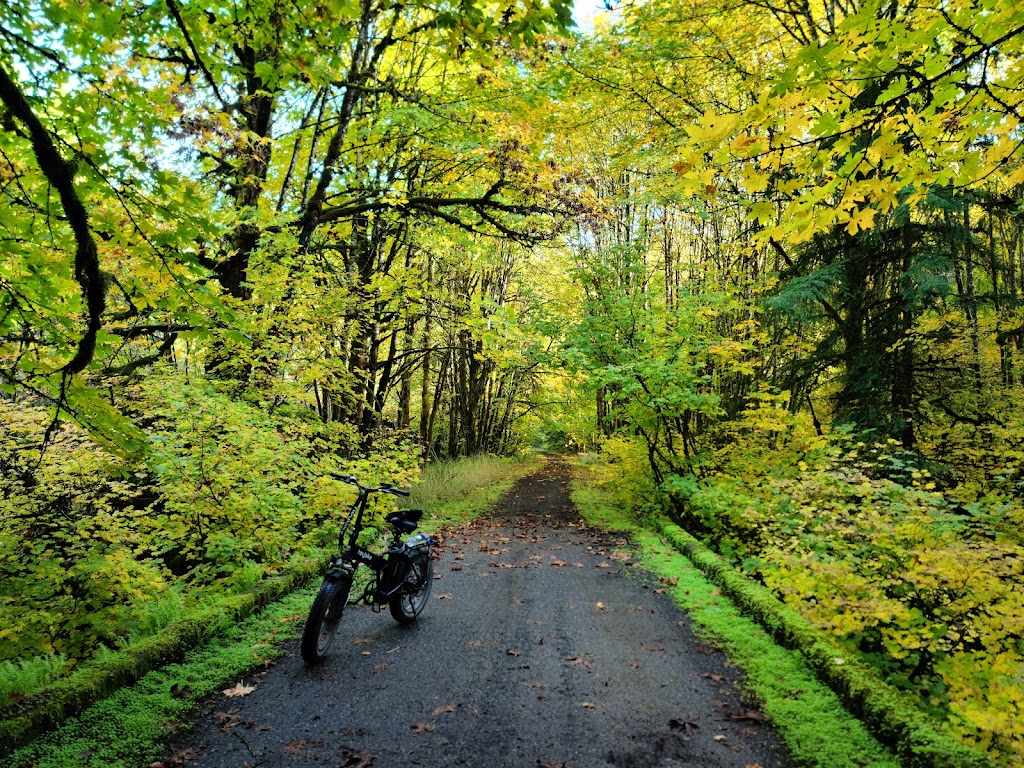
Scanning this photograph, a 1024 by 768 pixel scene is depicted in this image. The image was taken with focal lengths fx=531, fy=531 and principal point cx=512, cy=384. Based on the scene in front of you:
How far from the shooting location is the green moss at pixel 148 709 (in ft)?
9.39

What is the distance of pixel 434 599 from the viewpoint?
5.97m

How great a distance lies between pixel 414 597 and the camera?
5293 millimetres

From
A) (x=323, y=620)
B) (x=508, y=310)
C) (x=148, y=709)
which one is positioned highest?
(x=508, y=310)

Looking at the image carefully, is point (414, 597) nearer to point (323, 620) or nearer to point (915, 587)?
point (323, 620)

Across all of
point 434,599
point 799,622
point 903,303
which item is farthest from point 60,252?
point 903,303

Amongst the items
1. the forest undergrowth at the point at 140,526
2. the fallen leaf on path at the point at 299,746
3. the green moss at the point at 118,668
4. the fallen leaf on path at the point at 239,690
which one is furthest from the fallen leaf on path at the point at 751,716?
the forest undergrowth at the point at 140,526

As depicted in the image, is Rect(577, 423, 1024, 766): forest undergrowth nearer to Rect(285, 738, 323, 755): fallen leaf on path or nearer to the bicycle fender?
Rect(285, 738, 323, 755): fallen leaf on path

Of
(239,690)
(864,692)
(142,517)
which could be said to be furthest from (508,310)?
(864,692)

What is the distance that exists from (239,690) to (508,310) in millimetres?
7973

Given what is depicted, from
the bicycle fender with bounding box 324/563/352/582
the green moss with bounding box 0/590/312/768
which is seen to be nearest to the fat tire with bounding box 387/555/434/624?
the bicycle fender with bounding box 324/563/352/582

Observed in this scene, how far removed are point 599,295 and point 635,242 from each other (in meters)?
1.29

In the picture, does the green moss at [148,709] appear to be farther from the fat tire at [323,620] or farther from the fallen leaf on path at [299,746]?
the fallen leaf on path at [299,746]

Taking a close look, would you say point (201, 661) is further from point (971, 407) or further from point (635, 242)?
point (971, 407)

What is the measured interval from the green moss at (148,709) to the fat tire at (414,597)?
0.94 m
